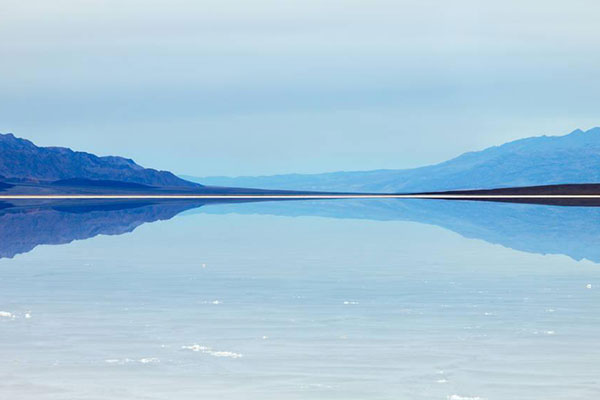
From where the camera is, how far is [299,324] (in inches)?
604

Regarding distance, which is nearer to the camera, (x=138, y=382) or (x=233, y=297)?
(x=138, y=382)

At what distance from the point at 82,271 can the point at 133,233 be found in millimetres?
16087

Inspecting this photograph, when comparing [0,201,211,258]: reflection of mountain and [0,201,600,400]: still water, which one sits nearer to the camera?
[0,201,600,400]: still water

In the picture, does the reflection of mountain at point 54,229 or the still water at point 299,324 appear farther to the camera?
the reflection of mountain at point 54,229

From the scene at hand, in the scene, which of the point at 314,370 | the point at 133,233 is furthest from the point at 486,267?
the point at 133,233

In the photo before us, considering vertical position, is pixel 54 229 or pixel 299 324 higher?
pixel 54 229

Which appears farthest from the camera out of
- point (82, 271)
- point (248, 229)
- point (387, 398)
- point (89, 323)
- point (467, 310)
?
point (248, 229)

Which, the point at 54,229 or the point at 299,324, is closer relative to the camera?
the point at 299,324

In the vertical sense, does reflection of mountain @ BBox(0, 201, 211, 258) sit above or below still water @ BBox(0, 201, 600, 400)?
above

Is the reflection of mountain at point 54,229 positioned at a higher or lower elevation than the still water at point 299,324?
higher

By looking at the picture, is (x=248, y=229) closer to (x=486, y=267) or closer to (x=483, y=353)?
(x=486, y=267)

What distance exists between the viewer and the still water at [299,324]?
1125 centimetres

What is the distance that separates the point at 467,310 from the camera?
1691 centimetres

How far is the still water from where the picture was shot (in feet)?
36.9
